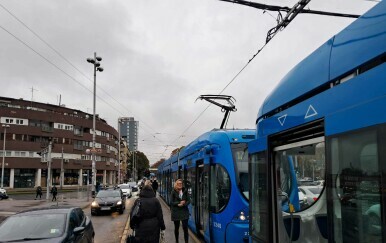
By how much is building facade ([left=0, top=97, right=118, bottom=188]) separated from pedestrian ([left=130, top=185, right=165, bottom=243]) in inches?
2314

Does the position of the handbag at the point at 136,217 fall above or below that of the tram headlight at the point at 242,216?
above

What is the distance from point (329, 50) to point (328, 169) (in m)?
1.10

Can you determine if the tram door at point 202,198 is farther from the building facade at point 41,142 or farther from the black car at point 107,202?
the building facade at point 41,142

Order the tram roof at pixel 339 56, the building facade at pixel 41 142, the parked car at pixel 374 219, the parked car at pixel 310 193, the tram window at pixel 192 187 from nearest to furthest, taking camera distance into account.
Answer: the parked car at pixel 374 219 → the tram roof at pixel 339 56 → the parked car at pixel 310 193 → the tram window at pixel 192 187 → the building facade at pixel 41 142

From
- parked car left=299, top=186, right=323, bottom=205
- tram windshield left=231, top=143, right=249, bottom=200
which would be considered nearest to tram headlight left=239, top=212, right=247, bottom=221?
tram windshield left=231, top=143, right=249, bottom=200

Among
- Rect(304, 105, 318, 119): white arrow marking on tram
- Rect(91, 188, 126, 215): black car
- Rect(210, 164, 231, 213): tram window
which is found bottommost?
Rect(91, 188, 126, 215): black car

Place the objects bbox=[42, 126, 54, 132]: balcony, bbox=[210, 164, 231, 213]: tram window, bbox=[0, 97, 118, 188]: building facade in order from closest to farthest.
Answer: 1. bbox=[210, 164, 231, 213]: tram window
2. bbox=[0, 97, 118, 188]: building facade
3. bbox=[42, 126, 54, 132]: balcony

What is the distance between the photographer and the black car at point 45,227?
782 centimetres

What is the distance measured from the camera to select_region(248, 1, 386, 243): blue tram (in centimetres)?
270

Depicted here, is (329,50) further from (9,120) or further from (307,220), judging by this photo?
(9,120)

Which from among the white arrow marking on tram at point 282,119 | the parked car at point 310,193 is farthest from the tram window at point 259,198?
the white arrow marking on tram at point 282,119

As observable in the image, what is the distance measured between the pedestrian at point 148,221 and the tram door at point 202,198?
3196 millimetres

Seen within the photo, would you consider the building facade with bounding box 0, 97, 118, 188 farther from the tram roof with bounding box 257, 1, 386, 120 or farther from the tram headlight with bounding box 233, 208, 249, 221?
the tram roof with bounding box 257, 1, 386, 120

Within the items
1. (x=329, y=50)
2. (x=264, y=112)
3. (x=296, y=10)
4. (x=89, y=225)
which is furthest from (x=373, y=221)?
(x=89, y=225)
